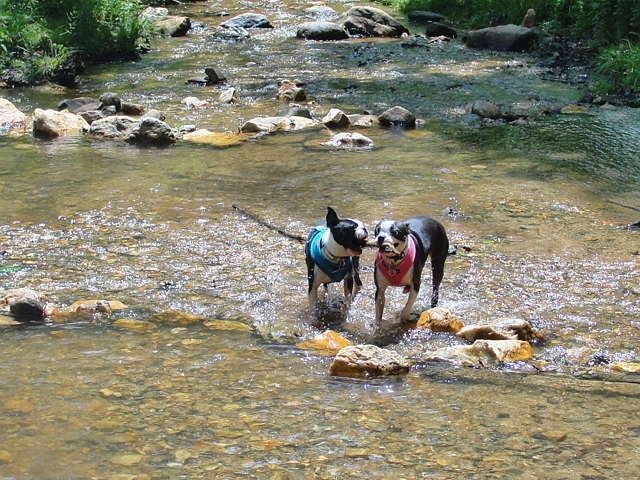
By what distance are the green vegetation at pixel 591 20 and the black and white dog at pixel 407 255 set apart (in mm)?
8669

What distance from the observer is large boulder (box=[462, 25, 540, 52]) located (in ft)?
58.2

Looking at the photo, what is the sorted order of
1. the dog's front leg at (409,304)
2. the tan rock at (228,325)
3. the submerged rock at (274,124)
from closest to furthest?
the tan rock at (228,325) < the dog's front leg at (409,304) < the submerged rock at (274,124)

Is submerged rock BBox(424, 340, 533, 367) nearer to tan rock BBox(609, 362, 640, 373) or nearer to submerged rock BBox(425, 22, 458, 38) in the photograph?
tan rock BBox(609, 362, 640, 373)

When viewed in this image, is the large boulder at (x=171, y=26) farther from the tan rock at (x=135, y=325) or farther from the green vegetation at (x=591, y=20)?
the tan rock at (x=135, y=325)

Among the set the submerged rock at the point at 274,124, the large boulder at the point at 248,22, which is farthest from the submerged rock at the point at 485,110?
the large boulder at the point at 248,22

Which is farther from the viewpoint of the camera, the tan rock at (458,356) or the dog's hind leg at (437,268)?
the dog's hind leg at (437,268)

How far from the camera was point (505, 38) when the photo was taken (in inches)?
706

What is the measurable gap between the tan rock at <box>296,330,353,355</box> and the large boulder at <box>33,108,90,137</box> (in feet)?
24.6

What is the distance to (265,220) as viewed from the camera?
794 cm

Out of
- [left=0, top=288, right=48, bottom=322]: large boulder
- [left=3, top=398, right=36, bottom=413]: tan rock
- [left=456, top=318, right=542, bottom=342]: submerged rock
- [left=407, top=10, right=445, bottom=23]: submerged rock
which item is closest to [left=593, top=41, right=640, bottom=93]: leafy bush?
[left=407, top=10, right=445, bottom=23]: submerged rock

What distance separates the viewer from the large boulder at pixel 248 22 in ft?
67.1

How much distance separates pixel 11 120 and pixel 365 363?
9.49 meters

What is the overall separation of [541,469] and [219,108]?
10574mm

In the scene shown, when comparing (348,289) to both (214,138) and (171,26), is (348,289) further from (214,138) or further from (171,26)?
(171,26)
